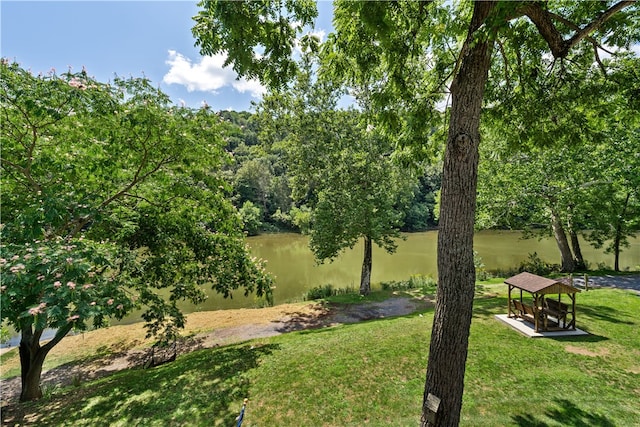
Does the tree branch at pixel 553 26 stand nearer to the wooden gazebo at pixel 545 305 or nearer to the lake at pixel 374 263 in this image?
the wooden gazebo at pixel 545 305

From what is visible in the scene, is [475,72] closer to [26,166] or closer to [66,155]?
[66,155]

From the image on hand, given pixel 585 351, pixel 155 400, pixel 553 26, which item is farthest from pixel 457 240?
pixel 585 351

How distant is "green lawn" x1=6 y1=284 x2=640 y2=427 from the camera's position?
167 inches

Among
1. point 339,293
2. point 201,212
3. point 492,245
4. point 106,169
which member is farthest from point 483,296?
point 492,245

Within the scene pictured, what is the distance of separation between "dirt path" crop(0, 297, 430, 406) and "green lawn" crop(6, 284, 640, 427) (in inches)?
57.1

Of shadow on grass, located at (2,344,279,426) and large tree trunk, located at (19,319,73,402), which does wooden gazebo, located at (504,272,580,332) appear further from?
large tree trunk, located at (19,319,73,402)

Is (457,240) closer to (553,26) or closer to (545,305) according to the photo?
(553,26)

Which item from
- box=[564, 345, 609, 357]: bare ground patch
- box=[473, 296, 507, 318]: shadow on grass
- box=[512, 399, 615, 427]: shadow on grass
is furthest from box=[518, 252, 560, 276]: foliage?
box=[512, 399, 615, 427]: shadow on grass

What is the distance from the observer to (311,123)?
1196 cm

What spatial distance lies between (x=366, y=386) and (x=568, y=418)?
2783 mm

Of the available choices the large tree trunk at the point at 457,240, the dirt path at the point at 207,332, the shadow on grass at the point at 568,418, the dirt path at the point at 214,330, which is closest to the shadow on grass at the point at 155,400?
the dirt path at the point at 207,332

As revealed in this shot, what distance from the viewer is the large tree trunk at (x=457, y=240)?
275 centimetres

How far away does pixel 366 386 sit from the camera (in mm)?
4957

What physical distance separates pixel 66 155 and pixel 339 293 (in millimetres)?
11777
